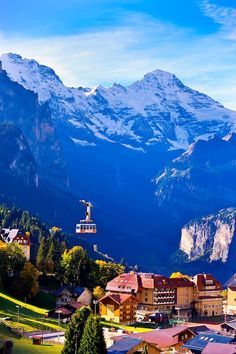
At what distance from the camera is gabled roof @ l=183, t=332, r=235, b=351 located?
105 meters

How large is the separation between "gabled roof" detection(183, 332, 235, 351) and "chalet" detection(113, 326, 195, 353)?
1981 mm

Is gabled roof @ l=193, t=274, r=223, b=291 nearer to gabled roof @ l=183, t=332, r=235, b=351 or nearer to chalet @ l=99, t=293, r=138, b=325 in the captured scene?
chalet @ l=99, t=293, r=138, b=325

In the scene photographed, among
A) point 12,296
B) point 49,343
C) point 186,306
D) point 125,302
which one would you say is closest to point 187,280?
point 186,306

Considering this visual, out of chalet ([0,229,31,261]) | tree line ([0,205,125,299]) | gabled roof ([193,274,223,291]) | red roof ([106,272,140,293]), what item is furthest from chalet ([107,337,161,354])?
chalet ([0,229,31,261])

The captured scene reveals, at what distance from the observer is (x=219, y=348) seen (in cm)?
9719

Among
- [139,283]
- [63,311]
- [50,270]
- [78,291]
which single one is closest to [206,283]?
[139,283]

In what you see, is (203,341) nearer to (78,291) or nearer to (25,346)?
(25,346)

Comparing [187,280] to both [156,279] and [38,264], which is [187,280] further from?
[38,264]

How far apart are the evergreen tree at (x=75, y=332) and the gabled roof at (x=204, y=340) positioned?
1923 cm

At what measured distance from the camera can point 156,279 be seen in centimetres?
16575

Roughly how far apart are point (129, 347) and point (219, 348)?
11612mm

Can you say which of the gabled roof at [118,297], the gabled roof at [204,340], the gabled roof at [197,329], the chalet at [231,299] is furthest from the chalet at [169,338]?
the chalet at [231,299]

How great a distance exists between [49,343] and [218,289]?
255 ft

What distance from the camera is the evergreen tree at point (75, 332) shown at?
86.2m
